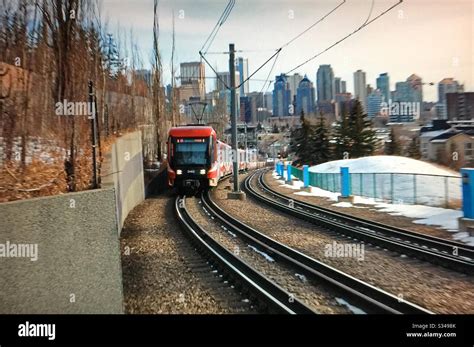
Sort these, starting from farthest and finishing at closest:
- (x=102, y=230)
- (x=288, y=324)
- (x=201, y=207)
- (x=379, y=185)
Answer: (x=379, y=185) < (x=201, y=207) < (x=102, y=230) < (x=288, y=324)

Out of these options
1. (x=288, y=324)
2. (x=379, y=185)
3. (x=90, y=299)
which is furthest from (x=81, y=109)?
(x=379, y=185)

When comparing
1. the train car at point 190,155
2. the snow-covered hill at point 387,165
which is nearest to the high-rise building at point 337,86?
the train car at point 190,155

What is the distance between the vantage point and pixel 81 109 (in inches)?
298

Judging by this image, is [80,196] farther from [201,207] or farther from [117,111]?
[201,207]

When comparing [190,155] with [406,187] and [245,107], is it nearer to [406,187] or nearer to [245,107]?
[245,107]

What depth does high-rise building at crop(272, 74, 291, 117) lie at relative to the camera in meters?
11.7

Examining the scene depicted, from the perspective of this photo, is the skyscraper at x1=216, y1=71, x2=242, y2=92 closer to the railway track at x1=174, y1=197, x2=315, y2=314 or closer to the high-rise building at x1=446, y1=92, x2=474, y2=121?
the railway track at x1=174, y1=197, x2=315, y2=314

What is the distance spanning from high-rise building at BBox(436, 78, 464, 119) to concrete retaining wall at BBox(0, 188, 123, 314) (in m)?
3.18

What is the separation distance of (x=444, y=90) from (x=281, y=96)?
27.4 ft

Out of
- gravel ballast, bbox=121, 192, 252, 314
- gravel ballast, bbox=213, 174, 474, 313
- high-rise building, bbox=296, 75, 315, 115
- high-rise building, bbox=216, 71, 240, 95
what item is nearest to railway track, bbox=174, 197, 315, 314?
gravel ballast, bbox=121, 192, 252, 314

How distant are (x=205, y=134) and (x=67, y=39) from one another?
524 inches

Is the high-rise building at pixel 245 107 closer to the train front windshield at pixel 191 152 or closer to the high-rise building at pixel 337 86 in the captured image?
the train front windshield at pixel 191 152

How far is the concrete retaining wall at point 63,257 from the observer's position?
344cm
